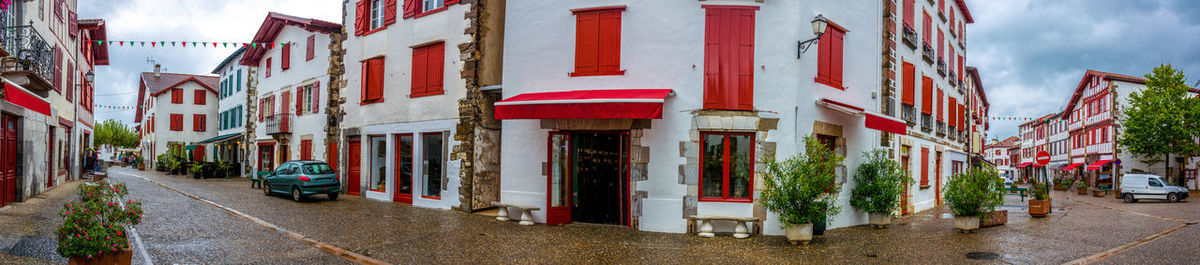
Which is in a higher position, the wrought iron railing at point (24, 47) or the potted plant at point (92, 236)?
the wrought iron railing at point (24, 47)

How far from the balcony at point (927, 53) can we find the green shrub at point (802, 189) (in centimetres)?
942

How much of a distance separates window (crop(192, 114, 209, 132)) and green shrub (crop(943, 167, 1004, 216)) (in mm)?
42861

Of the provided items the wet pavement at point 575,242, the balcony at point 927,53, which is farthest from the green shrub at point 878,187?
the balcony at point 927,53

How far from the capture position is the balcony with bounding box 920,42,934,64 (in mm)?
18172

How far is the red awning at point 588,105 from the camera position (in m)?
10.5

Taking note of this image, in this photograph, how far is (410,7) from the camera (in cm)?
1670

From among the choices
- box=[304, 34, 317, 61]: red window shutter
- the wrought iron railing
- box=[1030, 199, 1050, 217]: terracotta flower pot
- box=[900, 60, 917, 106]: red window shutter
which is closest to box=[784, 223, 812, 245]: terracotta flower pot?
box=[900, 60, 917, 106]: red window shutter

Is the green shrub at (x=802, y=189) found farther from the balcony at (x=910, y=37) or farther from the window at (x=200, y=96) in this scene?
the window at (x=200, y=96)

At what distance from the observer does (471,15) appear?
14.7 metres

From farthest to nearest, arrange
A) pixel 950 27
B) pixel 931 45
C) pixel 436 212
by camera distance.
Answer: pixel 950 27 → pixel 931 45 → pixel 436 212

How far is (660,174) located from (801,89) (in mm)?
2797

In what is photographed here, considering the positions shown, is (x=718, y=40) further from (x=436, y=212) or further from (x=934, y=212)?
(x=934, y=212)

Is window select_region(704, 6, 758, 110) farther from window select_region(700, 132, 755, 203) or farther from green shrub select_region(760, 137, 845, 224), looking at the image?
green shrub select_region(760, 137, 845, 224)

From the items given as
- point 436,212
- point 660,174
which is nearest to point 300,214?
point 436,212
